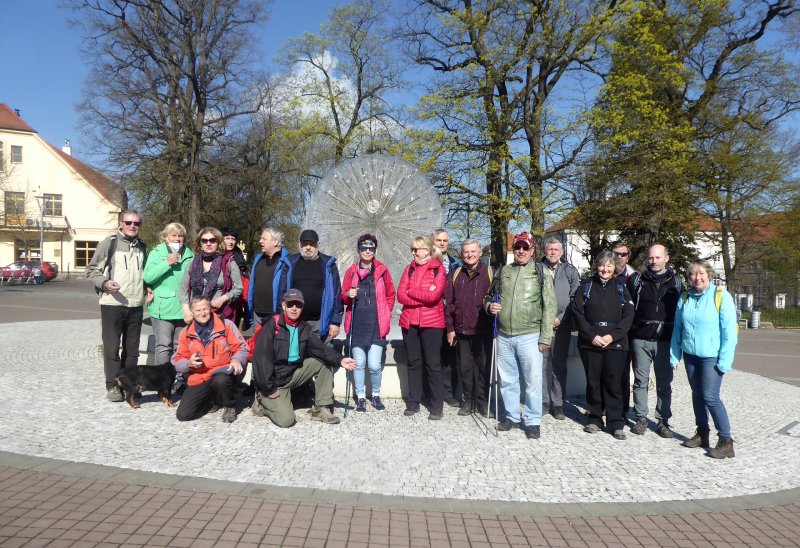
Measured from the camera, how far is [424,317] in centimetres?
609

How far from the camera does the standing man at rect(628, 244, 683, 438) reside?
571cm

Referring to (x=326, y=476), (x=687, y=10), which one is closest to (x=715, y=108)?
(x=687, y=10)

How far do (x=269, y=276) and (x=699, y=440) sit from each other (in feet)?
14.8

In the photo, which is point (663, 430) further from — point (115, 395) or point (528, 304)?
point (115, 395)

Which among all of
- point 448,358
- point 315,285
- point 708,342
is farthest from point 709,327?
point 315,285

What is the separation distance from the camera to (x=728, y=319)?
16.7ft

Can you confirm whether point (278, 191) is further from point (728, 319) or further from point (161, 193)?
point (728, 319)

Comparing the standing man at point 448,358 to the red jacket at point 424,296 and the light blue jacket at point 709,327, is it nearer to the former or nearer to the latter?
the red jacket at point 424,296

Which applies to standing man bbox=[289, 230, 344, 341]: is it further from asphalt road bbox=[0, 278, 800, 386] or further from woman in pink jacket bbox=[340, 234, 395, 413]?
asphalt road bbox=[0, 278, 800, 386]

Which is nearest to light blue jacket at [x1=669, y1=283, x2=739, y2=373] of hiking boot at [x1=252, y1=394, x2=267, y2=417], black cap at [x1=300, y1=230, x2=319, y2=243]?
black cap at [x1=300, y1=230, x2=319, y2=243]

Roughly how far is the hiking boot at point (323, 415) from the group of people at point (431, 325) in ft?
0.06

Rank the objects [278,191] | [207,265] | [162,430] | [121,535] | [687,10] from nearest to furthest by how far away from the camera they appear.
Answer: [121,535] → [162,430] → [207,265] → [687,10] → [278,191]

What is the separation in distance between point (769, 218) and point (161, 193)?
23860 millimetres

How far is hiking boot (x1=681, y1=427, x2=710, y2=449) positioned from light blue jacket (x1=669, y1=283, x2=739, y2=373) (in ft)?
2.27
